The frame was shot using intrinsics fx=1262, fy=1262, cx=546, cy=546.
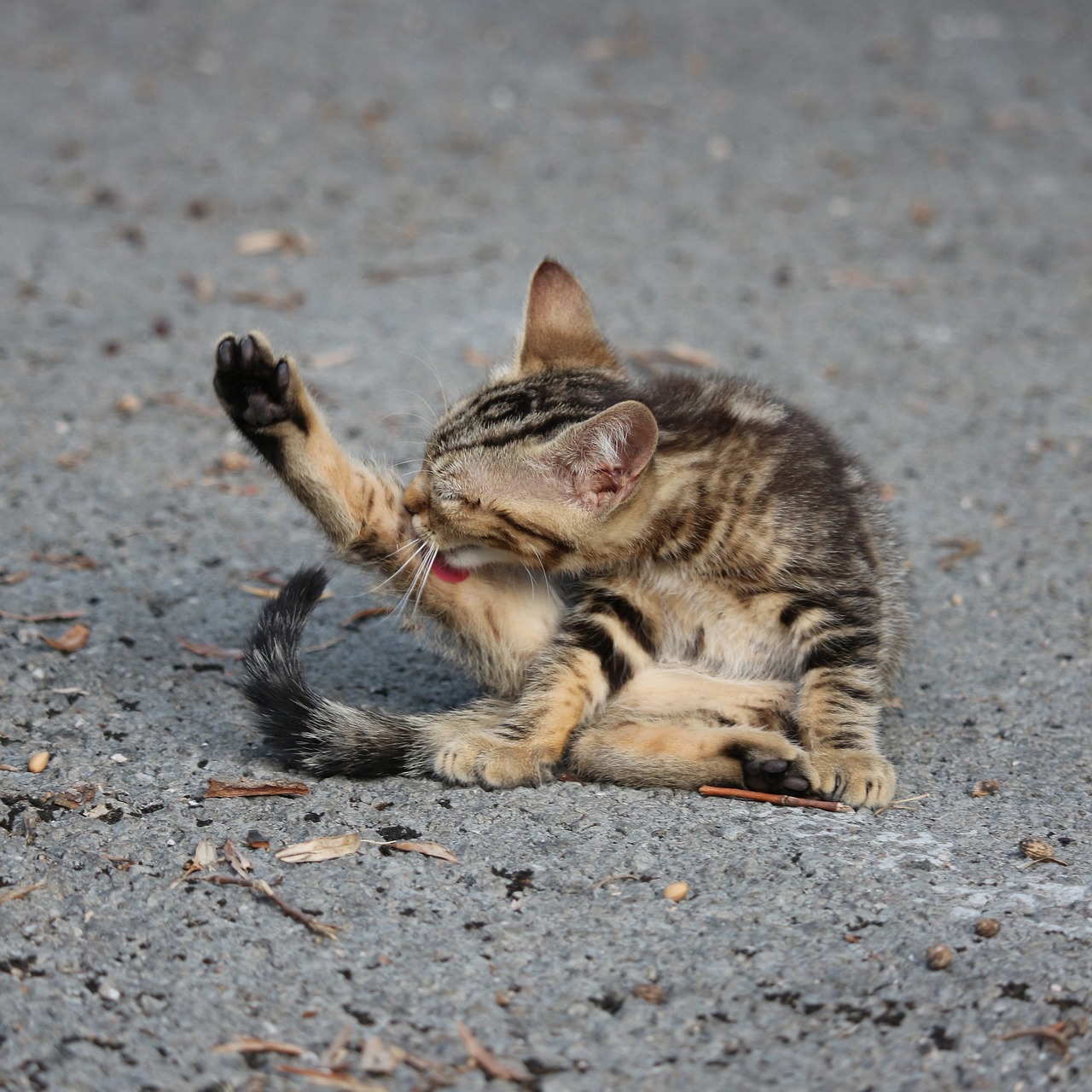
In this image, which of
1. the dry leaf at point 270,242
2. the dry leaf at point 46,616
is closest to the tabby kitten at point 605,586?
the dry leaf at point 46,616

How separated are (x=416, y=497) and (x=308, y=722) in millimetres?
771

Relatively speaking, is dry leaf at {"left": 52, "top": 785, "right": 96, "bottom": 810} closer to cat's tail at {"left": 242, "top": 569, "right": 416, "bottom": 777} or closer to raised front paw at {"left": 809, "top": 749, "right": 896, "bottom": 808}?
cat's tail at {"left": 242, "top": 569, "right": 416, "bottom": 777}

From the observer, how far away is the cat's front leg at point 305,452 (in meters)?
3.60

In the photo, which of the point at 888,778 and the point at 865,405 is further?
the point at 865,405

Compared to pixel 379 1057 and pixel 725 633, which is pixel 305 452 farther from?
pixel 379 1057

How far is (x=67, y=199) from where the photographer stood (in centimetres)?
820

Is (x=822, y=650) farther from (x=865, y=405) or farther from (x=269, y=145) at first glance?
(x=269, y=145)

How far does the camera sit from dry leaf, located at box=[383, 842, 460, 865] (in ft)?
10.4

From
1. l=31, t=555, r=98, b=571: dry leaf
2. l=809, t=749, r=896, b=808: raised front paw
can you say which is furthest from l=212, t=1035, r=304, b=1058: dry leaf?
l=31, t=555, r=98, b=571: dry leaf

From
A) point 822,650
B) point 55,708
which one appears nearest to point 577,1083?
point 822,650

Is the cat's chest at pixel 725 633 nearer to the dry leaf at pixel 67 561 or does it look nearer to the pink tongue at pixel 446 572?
the pink tongue at pixel 446 572

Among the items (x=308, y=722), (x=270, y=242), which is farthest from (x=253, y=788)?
(x=270, y=242)

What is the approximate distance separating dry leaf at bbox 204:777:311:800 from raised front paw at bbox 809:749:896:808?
143cm

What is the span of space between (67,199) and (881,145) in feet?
19.5
